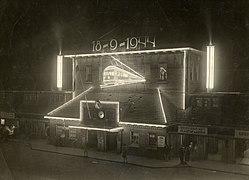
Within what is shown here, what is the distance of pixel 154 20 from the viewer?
17266mm

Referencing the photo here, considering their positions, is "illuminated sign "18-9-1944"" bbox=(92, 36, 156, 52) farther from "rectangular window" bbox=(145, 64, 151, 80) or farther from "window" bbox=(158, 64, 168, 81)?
"window" bbox=(158, 64, 168, 81)

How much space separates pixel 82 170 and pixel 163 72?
7.26m

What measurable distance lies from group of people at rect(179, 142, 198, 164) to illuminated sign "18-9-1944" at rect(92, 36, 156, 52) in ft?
19.2

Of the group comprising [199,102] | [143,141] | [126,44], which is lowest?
[143,141]

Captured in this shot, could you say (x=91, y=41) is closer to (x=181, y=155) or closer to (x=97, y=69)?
(x=97, y=69)

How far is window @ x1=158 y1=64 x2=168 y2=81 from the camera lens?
55.5ft

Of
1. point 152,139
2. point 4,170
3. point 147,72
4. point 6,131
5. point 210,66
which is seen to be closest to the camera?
point 4,170

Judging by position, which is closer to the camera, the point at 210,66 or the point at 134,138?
the point at 210,66

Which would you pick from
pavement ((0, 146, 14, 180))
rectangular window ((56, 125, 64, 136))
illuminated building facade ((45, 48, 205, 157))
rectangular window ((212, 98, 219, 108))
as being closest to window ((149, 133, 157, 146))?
illuminated building facade ((45, 48, 205, 157))

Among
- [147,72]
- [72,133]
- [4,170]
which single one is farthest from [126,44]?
[4,170]

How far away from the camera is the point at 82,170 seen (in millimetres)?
13672

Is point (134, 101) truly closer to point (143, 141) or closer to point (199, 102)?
point (143, 141)

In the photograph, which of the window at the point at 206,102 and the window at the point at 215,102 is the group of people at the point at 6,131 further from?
the window at the point at 215,102

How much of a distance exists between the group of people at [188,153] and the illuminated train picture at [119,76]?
15.2 feet
